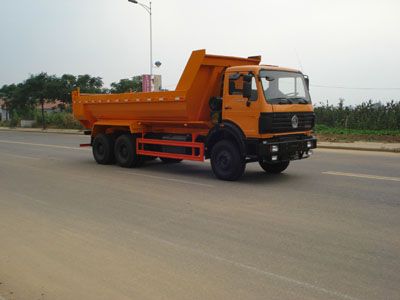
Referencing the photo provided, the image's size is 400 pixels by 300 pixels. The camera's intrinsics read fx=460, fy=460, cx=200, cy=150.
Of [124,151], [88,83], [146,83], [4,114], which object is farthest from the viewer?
[4,114]

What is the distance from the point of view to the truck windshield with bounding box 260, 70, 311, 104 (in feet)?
32.7

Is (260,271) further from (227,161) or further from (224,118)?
(224,118)

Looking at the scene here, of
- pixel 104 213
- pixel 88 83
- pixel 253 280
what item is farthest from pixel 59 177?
pixel 88 83

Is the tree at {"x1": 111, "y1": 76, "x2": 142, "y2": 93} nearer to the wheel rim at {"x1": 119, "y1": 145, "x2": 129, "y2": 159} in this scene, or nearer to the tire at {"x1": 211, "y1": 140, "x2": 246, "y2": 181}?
the wheel rim at {"x1": 119, "y1": 145, "x2": 129, "y2": 159}

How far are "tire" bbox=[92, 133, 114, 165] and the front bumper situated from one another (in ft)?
18.4

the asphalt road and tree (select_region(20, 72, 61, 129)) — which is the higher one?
tree (select_region(20, 72, 61, 129))

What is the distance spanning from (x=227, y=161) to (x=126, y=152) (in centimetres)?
396

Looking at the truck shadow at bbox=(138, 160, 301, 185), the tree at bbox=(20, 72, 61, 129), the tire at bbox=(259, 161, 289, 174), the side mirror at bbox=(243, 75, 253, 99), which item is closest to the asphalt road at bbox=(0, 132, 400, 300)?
the truck shadow at bbox=(138, 160, 301, 185)

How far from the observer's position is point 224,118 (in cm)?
1047

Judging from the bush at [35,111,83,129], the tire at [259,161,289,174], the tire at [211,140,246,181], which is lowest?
the tire at [259,161,289,174]

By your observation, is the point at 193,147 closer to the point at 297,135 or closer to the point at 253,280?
the point at 297,135

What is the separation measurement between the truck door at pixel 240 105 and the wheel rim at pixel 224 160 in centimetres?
68

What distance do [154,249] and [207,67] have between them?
6.34 meters

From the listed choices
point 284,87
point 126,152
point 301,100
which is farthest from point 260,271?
point 126,152
